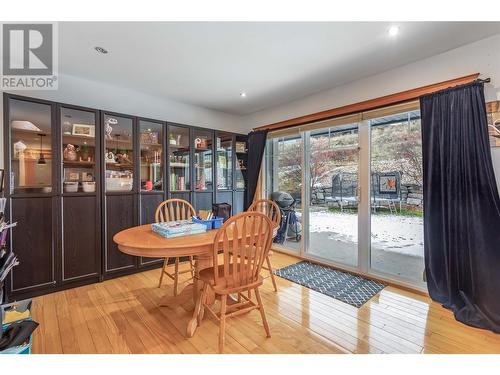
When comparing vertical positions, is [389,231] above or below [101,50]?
below

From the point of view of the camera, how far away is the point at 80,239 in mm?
2477

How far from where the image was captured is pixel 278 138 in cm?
385

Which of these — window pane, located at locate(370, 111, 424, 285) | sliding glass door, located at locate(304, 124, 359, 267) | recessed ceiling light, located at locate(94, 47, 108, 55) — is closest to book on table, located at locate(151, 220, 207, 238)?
recessed ceiling light, located at locate(94, 47, 108, 55)

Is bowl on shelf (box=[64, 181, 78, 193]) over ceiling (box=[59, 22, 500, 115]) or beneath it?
beneath

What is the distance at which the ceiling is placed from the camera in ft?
5.97

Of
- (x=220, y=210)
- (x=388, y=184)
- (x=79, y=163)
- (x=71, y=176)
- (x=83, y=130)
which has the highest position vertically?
(x=83, y=130)

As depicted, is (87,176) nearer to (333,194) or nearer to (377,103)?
(333,194)

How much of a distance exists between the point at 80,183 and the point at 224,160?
201 centimetres

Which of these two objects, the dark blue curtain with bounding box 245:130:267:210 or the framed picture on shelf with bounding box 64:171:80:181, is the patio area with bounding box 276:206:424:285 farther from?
the framed picture on shelf with bounding box 64:171:80:181

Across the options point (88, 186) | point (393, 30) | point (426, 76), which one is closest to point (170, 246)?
point (88, 186)

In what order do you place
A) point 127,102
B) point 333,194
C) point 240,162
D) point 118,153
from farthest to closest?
1. point 240,162
2. point 333,194
3. point 127,102
4. point 118,153

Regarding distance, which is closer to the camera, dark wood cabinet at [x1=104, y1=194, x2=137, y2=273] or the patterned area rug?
the patterned area rug
